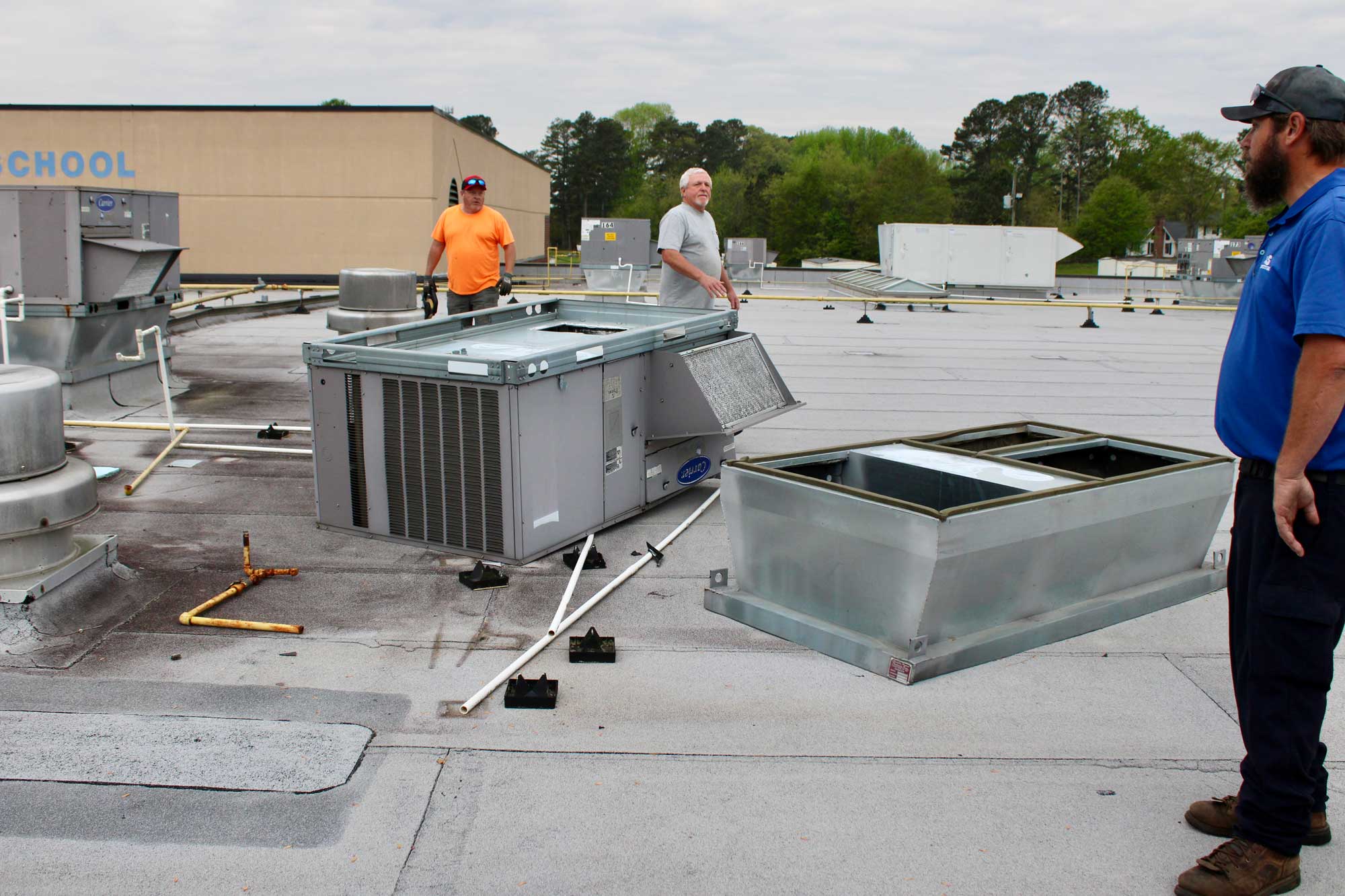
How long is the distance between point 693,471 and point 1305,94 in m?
4.50

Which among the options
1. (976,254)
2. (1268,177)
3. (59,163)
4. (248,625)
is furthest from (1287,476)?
(59,163)

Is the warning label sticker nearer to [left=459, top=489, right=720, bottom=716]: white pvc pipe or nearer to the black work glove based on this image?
[left=459, top=489, right=720, bottom=716]: white pvc pipe

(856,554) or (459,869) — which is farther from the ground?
(856,554)

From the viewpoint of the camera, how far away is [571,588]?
16.6ft

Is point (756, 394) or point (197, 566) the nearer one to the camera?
point (197, 566)

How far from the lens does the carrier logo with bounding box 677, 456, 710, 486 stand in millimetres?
6855

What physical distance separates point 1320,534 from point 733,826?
1.80m

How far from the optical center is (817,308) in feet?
77.9

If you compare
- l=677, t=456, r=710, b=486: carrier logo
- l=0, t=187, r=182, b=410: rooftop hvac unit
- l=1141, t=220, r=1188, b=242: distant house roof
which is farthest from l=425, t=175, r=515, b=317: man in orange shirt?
l=1141, t=220, r=1188, b=242: distant house roof

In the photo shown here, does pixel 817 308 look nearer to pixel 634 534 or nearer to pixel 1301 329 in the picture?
pixel 634 534

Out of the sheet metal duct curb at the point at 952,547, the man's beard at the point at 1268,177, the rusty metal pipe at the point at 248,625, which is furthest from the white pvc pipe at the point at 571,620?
the man's beard at the point at 1268,177

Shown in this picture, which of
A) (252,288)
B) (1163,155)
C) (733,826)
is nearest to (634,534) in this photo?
(733,826)

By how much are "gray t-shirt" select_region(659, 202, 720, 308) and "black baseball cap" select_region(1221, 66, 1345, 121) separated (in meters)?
4.67

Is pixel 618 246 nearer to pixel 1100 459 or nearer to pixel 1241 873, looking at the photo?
pixel 1100 459
